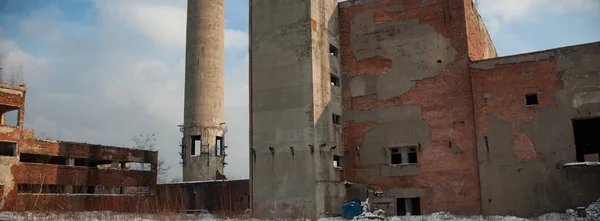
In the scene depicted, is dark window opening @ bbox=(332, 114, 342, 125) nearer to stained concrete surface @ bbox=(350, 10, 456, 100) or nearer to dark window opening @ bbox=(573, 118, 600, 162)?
stained concrete surface @ bbox=(350, 10, 456, 100)

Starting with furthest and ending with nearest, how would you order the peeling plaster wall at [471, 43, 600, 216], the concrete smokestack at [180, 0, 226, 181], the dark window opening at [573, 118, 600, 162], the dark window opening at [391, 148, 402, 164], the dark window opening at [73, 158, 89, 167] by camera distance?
the concrete smokestack at [180, 0, 226, 181]
the dark window opening at [73, 158, 89, 167]
the dark window opening at [391, 148, 402, 164]
the dark window opening at [573, 118, 600, 162]
the peeling plaster wall at [471, 43, 600, 216]

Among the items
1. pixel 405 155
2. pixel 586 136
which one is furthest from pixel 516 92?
pixel 405 155

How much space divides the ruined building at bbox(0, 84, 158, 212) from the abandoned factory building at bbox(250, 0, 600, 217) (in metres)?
11.8

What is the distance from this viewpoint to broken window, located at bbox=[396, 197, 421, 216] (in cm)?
2483

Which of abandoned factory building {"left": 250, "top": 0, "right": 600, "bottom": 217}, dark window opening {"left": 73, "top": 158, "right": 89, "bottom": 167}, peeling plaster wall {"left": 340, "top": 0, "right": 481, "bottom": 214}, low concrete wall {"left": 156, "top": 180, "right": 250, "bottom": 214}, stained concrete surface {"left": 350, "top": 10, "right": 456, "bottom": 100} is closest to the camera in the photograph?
abandoned factory building {"left": 250, "top": 0, "right": 600, "bottom": 217}

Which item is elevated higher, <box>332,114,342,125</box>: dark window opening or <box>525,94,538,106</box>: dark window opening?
<box>525,94,538,106</box>: dark window opening

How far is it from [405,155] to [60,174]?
20.0 metres

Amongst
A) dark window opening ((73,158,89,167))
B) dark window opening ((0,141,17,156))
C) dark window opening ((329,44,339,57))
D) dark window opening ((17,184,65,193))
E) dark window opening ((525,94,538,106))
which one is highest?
dark window opening ((329,44,339,57))

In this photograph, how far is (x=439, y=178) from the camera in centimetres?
2425

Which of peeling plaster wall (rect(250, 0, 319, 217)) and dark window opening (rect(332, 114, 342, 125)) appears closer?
peeling plaster wall (rect(250, 0, 319, 217))

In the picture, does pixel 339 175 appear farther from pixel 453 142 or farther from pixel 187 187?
pixel 187 187

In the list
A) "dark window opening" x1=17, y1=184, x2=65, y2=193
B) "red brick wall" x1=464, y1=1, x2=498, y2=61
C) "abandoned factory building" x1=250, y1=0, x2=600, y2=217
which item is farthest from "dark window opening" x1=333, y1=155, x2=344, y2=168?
"dark window opening" x1=17, y1=184, x2=65, y2=193

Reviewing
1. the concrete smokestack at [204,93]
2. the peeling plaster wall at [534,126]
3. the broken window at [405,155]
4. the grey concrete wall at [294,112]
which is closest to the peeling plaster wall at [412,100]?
the broken window at [405,155]

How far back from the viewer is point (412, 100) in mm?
25438
